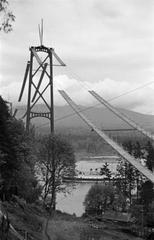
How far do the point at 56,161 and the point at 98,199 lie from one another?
188 inches

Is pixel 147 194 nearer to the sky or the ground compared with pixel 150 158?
nearer to the ground

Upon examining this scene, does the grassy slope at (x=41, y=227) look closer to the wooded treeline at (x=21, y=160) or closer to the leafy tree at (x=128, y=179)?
the wooded treeline at (x=21, y=160)

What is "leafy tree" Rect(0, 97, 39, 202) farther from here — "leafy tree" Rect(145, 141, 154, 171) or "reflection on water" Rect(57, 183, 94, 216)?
"leafy tree" Rect(145, 141, 154, 171)

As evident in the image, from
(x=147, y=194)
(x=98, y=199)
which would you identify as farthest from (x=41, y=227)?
(x=147, y=194)

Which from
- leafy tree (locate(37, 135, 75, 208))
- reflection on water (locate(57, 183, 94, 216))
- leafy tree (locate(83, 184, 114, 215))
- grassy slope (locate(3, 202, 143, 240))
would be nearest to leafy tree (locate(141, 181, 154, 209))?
leafy tree (locate(83, 184, 114, 215))

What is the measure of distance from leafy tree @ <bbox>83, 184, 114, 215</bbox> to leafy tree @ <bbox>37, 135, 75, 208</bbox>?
3.45 metres

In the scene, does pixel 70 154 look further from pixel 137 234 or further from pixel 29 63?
pixel 29 63

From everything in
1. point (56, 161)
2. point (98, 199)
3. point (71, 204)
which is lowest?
point (71, 204)

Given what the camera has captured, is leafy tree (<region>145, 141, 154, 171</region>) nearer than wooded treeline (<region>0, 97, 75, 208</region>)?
No

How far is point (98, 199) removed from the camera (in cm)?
2331

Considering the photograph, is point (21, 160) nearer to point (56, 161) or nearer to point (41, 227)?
point (41, 227)

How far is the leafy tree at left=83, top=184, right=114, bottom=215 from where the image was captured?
23.0 metres

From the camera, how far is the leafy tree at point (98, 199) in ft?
75.6

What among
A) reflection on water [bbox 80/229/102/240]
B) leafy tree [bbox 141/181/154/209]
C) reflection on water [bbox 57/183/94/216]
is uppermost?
leafy tree [bbox 141/181/154/209]
